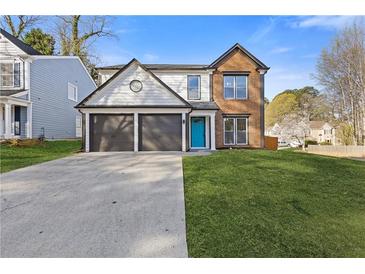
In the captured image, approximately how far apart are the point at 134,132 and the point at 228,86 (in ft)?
23.6

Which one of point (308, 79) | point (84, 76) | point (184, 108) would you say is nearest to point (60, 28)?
point (84, 76)

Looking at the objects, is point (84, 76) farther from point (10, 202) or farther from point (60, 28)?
point (10, 202)

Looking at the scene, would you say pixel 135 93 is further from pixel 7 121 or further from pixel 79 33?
pixel 79 33

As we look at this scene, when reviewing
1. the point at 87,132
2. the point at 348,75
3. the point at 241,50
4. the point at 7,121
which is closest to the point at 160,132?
the point at 87,132

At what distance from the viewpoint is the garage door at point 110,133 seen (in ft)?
41.1

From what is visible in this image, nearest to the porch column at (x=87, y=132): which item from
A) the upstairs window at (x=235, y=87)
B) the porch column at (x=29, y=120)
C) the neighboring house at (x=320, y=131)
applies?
the porch column at (x=29, y=120)

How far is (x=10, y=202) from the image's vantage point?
4.71 meters

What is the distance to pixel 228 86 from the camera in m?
15.5

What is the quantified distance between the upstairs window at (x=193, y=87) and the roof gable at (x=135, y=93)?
2914mm

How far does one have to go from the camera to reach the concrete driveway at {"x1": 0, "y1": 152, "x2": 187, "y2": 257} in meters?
3.12

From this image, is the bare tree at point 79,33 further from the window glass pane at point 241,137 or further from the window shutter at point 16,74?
the window glass pane at point 241,137

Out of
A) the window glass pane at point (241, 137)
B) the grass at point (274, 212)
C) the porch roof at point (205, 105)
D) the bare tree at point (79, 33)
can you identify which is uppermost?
the bare tree at point (79, 33)

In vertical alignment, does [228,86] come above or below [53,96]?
above

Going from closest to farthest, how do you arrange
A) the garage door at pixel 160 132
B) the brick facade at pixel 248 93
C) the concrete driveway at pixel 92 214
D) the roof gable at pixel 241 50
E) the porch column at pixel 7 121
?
1. the concrete driveway at pixel 92 214
2. the garage door at pixel 160 132
3. the porch column at pixel 7 121
4. the roof gable at pixel 241 50
5. the brick facade at pixel 248 93
